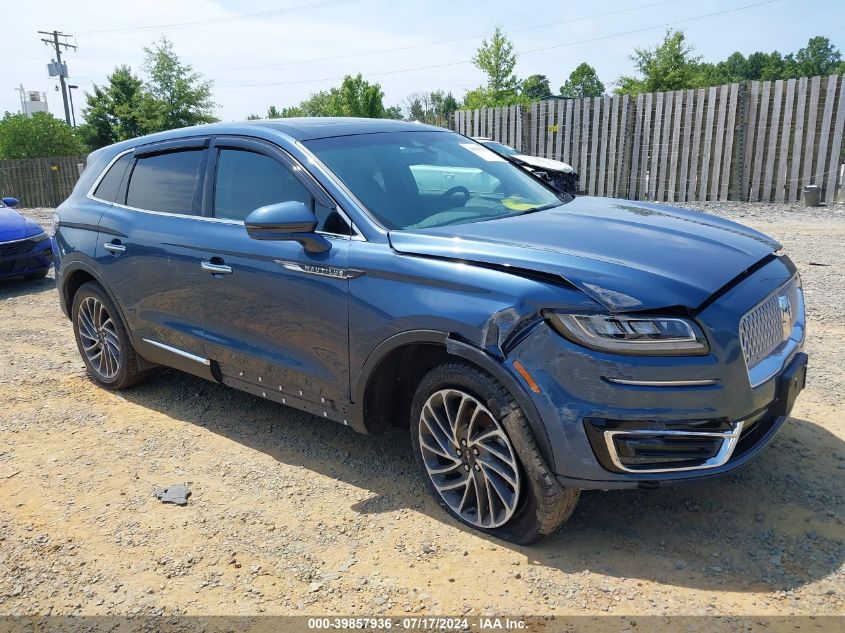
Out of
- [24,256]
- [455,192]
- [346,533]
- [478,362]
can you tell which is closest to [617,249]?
[478,362]

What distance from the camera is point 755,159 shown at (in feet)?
44.4

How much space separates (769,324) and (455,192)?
1.75 m

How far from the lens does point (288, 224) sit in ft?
11.2

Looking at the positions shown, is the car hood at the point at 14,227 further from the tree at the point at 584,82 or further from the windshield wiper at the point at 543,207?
the tree at the point at 584,82

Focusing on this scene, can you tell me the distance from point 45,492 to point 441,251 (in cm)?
263

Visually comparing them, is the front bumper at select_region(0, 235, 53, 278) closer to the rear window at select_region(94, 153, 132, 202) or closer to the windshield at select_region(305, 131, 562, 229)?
the rear window at select_region(94, 153, 132, 202)

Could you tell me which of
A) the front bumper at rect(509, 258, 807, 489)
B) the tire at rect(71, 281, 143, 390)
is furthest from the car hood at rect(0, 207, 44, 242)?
the front bumper at rect(509, 258, 807, 489)

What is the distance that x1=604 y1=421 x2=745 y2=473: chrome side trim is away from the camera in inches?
105

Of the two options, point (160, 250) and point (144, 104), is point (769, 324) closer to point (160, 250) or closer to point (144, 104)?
point (160, 250)

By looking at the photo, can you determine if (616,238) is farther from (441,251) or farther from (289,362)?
(289,362)

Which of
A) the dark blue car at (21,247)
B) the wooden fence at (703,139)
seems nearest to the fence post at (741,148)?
the wooden fence at (703,139)

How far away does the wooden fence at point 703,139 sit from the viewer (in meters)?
12.7

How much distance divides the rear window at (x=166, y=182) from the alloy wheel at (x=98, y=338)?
92 cm

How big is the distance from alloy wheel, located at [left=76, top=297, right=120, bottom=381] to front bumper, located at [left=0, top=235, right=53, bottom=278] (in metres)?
4.17
